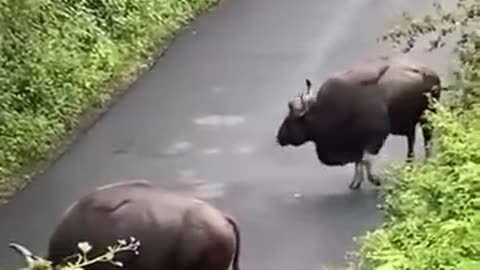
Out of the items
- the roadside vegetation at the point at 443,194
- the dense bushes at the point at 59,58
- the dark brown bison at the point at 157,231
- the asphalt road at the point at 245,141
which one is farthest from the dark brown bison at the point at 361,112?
the dark brown bison at the point at 157,231

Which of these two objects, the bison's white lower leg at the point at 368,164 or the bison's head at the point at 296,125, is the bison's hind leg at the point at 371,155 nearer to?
the bison's white lower leg at the point at 368,164

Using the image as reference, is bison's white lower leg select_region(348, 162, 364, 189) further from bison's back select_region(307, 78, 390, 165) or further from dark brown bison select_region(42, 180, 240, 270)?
dark brown bison select_region(42, 180, 240, 270)

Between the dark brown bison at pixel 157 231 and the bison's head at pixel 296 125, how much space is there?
257cm

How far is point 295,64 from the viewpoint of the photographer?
12336mm

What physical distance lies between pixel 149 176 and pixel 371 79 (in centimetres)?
176

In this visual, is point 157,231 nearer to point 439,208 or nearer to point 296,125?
point 439,208

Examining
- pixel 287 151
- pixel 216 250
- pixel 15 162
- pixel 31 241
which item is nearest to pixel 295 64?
pixel 287 151

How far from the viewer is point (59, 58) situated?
1184cm

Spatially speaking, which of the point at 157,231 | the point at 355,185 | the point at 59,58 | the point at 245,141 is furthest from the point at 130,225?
the point at 59,58

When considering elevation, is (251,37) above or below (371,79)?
below

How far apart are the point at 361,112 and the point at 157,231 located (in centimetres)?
286

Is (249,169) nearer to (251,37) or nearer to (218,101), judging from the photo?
(218,101)

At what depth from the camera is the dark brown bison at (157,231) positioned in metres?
7.18

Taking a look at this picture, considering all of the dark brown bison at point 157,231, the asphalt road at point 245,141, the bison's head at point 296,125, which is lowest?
the asphalt road at point 245,141
